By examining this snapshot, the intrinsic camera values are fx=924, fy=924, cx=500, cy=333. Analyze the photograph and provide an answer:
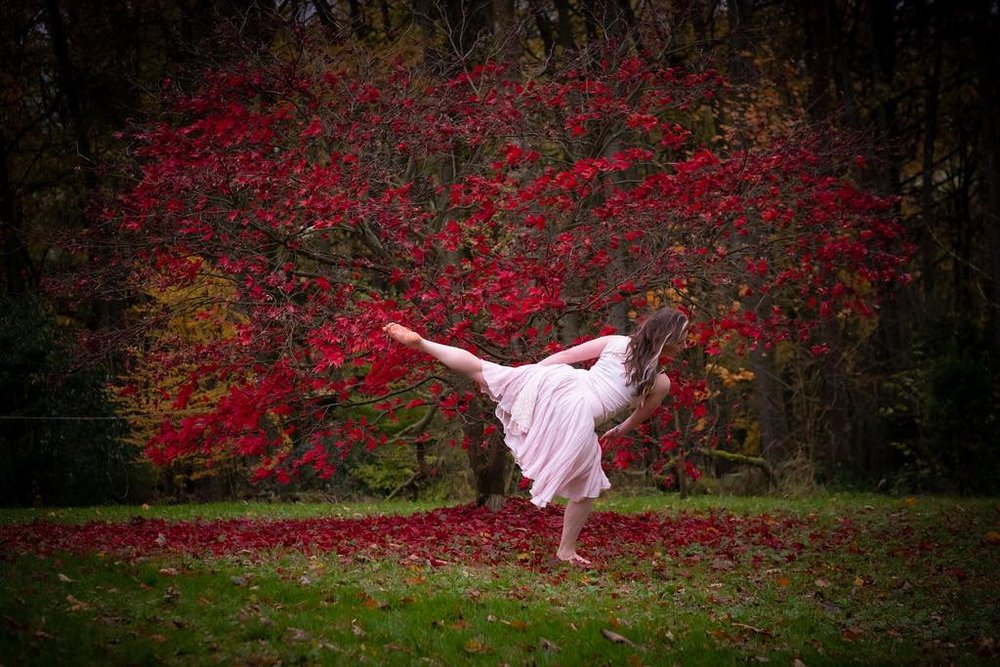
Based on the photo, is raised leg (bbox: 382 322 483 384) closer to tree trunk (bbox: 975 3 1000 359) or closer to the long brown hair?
the long brown hair

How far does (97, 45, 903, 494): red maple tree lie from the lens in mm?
8516

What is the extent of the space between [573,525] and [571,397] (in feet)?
3.32

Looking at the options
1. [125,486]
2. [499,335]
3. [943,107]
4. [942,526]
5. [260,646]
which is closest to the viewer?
[260,646]

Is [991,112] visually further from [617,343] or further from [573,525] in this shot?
[573,525]

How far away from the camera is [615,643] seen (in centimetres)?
500

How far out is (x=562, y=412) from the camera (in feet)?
23.1

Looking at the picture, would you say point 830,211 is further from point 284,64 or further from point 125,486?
point 125,486

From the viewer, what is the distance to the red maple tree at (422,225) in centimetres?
852

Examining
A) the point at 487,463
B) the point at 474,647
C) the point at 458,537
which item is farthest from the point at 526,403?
the point at 487,463

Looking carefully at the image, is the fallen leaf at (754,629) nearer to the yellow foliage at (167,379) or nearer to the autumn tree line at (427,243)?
the autumn tree line at (427,243)

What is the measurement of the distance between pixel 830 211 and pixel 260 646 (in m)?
7.57

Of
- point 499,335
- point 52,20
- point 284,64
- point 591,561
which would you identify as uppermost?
point 52,20

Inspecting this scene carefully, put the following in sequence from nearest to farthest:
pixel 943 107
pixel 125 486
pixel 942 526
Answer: pixel 942 526
pixel 125 486
pixel 943 107

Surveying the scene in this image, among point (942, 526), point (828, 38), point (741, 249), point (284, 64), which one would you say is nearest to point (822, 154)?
point (741, 249)
